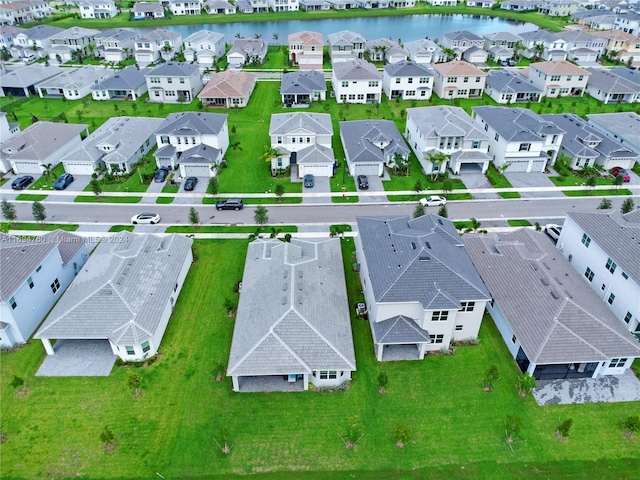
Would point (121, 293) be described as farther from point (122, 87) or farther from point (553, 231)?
point (122, 87)

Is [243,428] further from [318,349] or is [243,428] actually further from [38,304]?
[38,304]

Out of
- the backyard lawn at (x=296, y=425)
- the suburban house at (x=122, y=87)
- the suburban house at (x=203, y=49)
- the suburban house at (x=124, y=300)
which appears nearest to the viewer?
the backyard lawn at (x=296, y=425)

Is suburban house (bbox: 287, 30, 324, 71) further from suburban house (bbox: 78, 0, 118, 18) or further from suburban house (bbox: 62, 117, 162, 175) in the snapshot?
suburban house (bbox: 78, 0, 118, 18)

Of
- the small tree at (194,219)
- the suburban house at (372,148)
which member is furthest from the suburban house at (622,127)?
the small tree at (194,219)

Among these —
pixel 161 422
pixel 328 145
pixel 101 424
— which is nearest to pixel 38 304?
pixel 101 424

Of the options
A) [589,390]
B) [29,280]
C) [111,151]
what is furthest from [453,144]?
[29,280]

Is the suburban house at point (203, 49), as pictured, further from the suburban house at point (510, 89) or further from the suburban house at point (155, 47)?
the suburban house at point (510, 89)
